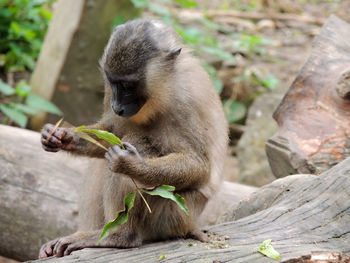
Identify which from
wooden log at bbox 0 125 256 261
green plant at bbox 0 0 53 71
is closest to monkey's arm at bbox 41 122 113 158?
wooden log at bbox 0 125 256 261

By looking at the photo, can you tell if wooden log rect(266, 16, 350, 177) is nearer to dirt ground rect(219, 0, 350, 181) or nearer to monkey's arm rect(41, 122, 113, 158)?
monkey's arm rect(41, 122, 113, 158)

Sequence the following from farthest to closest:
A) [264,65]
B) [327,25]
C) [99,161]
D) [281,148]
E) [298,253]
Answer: [264,65], [327,25], [281,148], [99,161], [298,253]

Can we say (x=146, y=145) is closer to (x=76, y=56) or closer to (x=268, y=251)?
(x=268, y=251)

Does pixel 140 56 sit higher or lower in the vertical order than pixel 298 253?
higher

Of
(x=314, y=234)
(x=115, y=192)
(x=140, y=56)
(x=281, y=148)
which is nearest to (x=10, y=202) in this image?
(x=115, y=192)

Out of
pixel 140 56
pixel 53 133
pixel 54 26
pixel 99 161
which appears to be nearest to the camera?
pixel 140 56

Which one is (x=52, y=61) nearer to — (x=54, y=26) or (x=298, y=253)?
(x=54, y=26)

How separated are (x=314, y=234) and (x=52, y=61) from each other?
6574 millimetres

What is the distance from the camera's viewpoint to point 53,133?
176 inches

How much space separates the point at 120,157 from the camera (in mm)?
3822

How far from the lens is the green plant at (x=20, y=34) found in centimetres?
969

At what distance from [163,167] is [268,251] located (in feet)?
3.44

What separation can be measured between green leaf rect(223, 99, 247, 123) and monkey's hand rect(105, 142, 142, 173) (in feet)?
21.3

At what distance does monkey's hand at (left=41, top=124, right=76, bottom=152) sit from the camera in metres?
4.41
